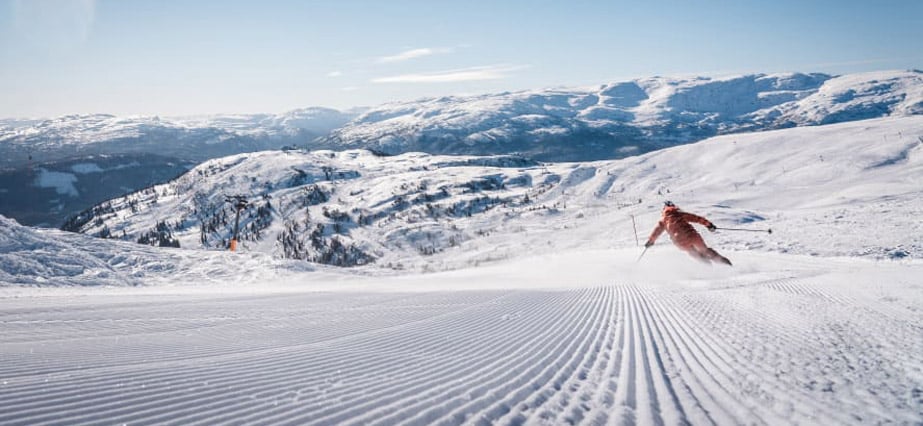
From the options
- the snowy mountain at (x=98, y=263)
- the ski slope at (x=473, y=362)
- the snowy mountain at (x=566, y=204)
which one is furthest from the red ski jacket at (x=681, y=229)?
the snowy mountain at (x=98, y=263)

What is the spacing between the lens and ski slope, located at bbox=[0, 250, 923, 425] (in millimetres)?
4000

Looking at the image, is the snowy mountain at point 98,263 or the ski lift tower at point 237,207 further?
the ski lift tower at point 237,207

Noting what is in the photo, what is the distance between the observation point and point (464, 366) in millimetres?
5523

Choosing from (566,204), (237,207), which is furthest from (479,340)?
(566,204)

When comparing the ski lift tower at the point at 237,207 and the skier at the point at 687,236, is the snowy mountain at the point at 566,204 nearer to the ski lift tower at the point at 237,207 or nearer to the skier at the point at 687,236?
the skier at the point at 687,236

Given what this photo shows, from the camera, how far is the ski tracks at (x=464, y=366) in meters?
3.98

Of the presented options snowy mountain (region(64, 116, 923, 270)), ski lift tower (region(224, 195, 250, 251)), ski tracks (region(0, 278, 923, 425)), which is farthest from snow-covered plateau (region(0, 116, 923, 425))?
Answer: snowy mountain (region(64, 116, 923, 270))

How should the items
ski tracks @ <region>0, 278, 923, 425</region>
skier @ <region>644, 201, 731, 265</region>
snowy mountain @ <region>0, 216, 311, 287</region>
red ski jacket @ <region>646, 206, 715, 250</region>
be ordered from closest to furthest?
1. ski tracks @ <region>0, 278, 923, 425</region>
2. snowy mountain @ <region>0, 216, 311, 287</region>
3. skier @ <region>644, 201, 731, 265</region>
4. red ski jacket @ <region>646, 206, 715, 250</region>

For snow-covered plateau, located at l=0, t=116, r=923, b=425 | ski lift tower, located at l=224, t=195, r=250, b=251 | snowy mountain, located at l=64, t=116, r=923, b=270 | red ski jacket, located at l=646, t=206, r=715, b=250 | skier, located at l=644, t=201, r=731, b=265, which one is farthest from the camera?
snowy mountain, located at l=64, t=116, r=923, b=270

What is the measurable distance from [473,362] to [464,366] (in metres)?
0.22

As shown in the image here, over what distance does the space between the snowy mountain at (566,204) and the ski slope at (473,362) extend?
1732 centimetres

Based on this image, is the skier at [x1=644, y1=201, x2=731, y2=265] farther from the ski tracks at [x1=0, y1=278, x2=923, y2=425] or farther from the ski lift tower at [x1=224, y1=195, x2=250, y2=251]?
the ski lift tower at [x1=224, y1=195, x2=250, y2=251]

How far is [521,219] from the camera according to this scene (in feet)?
280

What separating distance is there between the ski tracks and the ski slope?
1.1 inches
